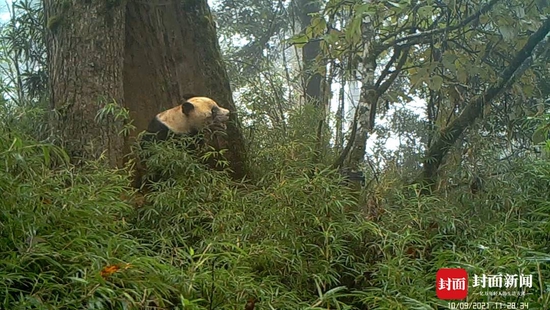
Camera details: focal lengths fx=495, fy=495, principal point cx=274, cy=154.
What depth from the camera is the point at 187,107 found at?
2242mm

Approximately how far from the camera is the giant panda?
2.17 m

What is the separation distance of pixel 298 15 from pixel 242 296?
3.59 meters

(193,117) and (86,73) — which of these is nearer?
(86,73)

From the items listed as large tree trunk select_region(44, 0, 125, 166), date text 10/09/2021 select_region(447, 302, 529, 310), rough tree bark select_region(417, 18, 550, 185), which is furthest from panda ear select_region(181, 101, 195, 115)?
date text 10/09/2021 select_region(447, 302, 529, 310)

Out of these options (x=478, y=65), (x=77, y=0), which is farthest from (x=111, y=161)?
(x=478, y=65)

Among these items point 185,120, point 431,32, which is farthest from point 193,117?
point 431,32

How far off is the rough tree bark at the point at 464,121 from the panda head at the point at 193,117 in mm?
1026

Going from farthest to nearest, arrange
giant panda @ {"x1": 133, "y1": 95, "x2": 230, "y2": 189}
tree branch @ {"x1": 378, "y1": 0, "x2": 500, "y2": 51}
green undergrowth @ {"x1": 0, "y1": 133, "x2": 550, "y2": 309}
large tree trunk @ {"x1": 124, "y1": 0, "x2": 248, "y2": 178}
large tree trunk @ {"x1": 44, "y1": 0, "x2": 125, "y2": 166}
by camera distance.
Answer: large tree trunk @ {"x1": 124, "y1": 0, "x2": 248, "y2": 178} → tree branch @ {"x1": 378, "y1": 0, "x2": 500, "y2": 51} → giant panda @ {"x1": 133, "y1": 95, "x2": 230, "y2": 189} → large tree trunk @ {"x1": 44, "y1": 0, "x2": 125, "y2": 166} → green undergrowth @ {"x1": 0, "y1": 133, "x2": 550, "y2": 309}

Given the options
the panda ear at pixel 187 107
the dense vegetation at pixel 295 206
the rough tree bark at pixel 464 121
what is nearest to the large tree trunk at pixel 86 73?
the dense vegetation at pixel 295 206

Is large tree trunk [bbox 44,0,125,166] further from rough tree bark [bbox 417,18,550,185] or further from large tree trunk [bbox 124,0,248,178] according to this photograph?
rough tree bark [bbox 417,18,550,185]

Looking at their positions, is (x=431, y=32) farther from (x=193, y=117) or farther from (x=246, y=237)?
(x=246, y=237)

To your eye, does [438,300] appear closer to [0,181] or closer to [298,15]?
[0,181]

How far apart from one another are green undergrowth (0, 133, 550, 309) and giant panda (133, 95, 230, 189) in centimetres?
16

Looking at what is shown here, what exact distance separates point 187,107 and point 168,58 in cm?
51
